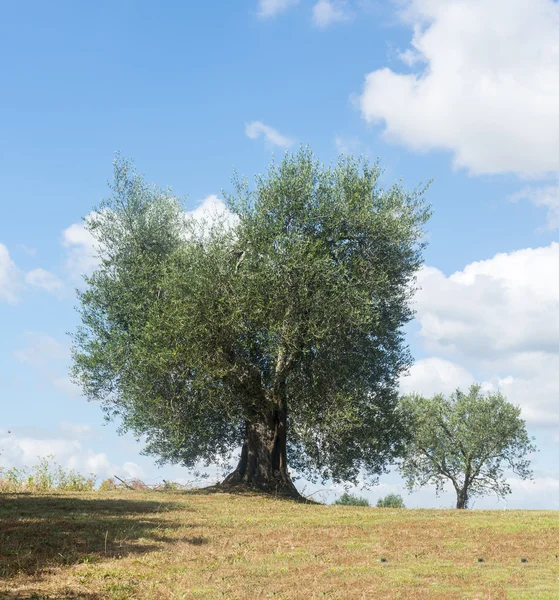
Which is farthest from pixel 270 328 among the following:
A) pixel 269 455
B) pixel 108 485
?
pixel 108 485

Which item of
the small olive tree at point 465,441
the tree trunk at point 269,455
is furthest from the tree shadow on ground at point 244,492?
the small olive tree at point 465,441

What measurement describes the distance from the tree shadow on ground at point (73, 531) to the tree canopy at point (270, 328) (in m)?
6.56

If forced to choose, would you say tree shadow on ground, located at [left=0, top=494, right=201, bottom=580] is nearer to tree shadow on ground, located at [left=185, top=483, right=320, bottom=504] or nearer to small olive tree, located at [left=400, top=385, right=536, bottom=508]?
tree shadow on ground, located at [left=185, top=483, right=320, bottom=504]

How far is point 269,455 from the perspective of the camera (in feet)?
108

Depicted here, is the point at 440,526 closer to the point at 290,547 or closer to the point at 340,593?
the point at 290,547

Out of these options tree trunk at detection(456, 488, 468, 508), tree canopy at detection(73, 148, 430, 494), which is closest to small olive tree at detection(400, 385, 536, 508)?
tree trunk at detection(456, 488, 468, 508)

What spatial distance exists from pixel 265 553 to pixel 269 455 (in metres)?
14.6

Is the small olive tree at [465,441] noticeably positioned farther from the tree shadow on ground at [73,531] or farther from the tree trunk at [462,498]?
the tree shadow on ground at [73,531]

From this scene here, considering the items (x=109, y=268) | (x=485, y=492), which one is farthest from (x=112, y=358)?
(x=485, y=492)

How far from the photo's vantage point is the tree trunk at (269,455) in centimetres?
3294

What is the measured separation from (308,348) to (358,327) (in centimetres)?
249

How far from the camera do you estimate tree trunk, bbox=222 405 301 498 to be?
108 feet

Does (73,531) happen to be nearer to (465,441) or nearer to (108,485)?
(108,485)

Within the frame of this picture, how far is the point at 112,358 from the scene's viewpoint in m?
33.2
